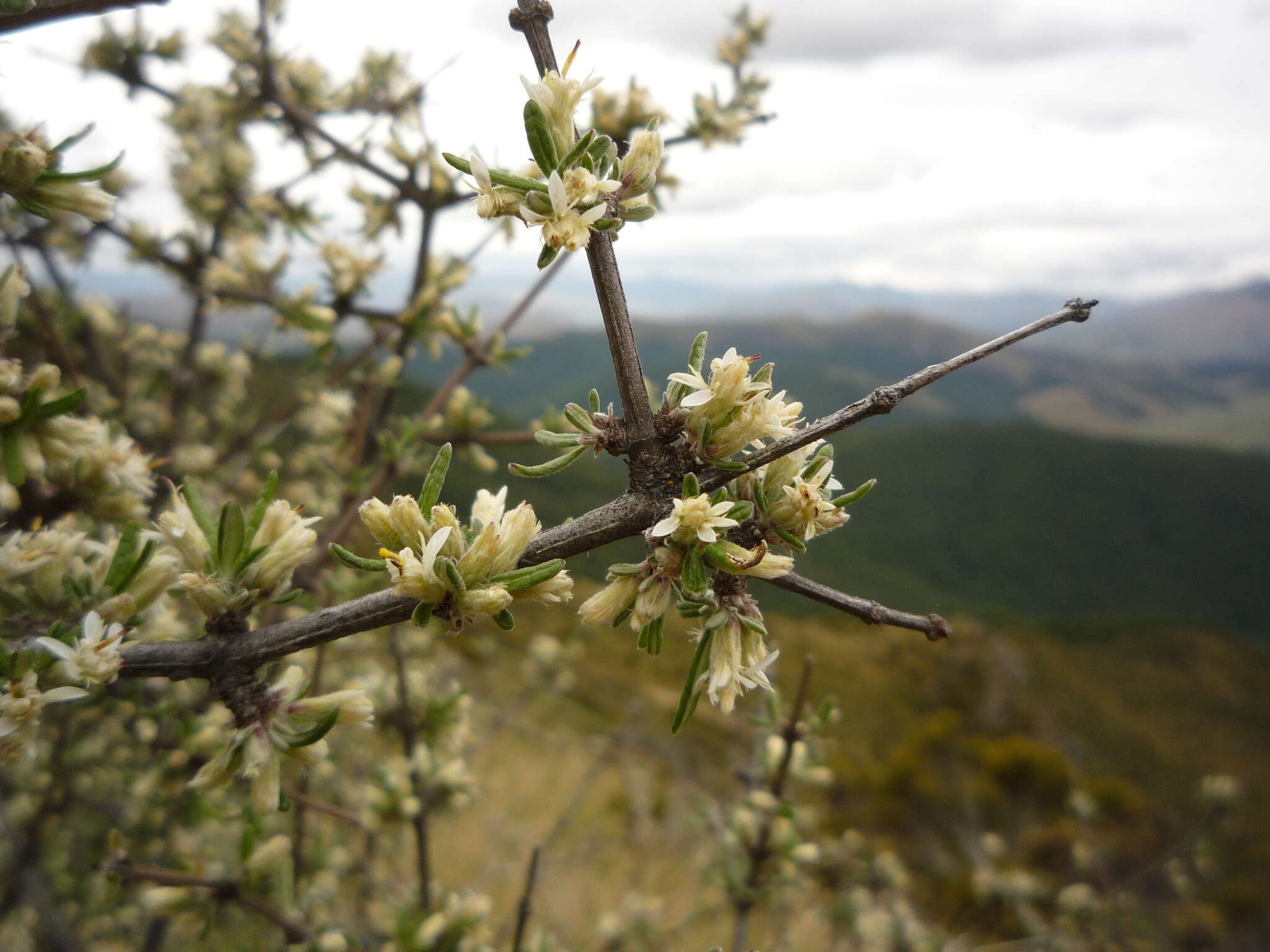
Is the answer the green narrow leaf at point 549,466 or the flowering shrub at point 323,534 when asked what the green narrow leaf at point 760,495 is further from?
the green narrow leaf at point 549,466

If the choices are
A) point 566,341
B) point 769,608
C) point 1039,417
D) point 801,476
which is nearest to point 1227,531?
point 769,608

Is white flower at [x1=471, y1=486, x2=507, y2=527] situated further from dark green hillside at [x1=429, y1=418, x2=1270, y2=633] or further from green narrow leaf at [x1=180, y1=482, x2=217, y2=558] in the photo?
dark green hillside at [x1=429, y1=418, x2=1270, y2=633]

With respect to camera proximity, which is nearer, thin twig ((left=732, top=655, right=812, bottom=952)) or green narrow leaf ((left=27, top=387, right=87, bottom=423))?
green narrow leaf ((left=27, top=387, right=87, bottom=423))

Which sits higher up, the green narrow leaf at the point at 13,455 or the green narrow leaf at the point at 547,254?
the green narrow leaf at the point at 547,254

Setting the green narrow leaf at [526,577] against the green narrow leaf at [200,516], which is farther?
the green narrow leaf at [200,516]

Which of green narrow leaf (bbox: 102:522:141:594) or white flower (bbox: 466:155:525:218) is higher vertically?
white flower (bbox: 466:155:525:218)

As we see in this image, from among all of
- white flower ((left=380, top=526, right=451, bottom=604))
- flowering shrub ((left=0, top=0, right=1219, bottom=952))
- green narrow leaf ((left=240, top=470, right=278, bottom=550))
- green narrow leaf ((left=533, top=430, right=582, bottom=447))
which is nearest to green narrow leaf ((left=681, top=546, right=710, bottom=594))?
flowering shrub ((left=0, top=0, right=1219, bottom=952))

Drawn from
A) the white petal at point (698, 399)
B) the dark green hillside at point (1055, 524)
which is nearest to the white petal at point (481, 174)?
the white petal at point (698, 399)
